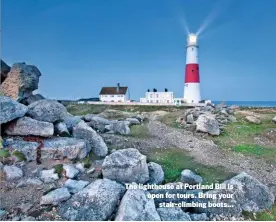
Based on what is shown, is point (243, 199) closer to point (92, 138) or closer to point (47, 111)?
point (92, 138)

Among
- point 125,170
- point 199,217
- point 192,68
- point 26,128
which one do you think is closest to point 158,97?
point 192,68

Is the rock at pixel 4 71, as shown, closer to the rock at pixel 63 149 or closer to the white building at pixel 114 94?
the rock at pixel 63 149

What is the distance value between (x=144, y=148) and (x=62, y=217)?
9.02 meters

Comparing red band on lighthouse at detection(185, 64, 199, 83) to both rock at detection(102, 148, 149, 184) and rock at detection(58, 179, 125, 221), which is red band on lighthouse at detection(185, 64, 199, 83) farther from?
rock at detection(58, 179, 125, 221)

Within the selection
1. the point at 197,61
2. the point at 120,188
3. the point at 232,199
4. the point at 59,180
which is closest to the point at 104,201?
the point at 120,188

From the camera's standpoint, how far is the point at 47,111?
14664mm

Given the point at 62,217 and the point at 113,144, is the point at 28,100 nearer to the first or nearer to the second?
the point at 113,144

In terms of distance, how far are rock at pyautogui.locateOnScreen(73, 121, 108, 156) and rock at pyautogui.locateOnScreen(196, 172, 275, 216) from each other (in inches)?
240

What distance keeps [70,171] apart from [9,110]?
437cm

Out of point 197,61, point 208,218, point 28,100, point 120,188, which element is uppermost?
point 197,61

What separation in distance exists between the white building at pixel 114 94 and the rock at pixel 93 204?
185 feet

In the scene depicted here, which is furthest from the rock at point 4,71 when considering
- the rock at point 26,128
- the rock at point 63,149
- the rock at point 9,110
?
the rock at point 63,149

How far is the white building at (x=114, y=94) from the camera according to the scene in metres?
65.2

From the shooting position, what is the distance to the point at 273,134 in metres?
21.9
